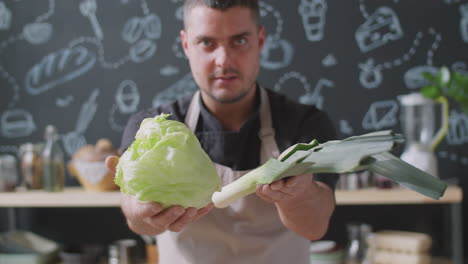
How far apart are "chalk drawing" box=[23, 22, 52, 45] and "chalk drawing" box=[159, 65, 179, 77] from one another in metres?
0.81

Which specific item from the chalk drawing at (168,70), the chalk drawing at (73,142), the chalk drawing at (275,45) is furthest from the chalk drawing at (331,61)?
the chalk drawing at (73,142)

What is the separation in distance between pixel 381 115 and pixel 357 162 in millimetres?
1890

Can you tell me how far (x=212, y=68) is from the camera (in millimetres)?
1278

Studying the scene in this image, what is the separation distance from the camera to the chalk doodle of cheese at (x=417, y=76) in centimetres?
238

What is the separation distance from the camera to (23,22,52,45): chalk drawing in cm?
275

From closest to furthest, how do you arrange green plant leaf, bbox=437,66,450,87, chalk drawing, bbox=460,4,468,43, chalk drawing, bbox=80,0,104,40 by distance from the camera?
green plant leaf, bbox=437,66,450,87 → chalk drawing, bbox=460,4,468,43 → chalk drawing, bbox=80,0,104,40

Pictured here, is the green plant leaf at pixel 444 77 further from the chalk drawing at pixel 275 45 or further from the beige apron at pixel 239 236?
the beige apron at pixel 239 236

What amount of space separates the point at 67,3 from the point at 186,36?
1.75 metres

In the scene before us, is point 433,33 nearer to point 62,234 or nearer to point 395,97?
point 395,97

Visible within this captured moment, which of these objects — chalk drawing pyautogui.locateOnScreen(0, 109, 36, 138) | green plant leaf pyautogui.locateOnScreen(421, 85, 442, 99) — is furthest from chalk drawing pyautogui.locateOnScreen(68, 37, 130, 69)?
green plant leaf pyautogui.locateOnScreen(421, 85, 442, 99)

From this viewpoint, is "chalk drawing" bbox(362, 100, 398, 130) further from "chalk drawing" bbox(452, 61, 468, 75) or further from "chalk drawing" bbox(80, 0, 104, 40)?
"chalk drawing" bbox(80, 0, 104, 40)

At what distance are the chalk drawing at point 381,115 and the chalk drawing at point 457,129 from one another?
0.30 meters

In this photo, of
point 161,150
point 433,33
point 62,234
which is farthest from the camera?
point 62,234

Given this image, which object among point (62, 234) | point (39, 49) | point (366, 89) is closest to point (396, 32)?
point (366, 89)
